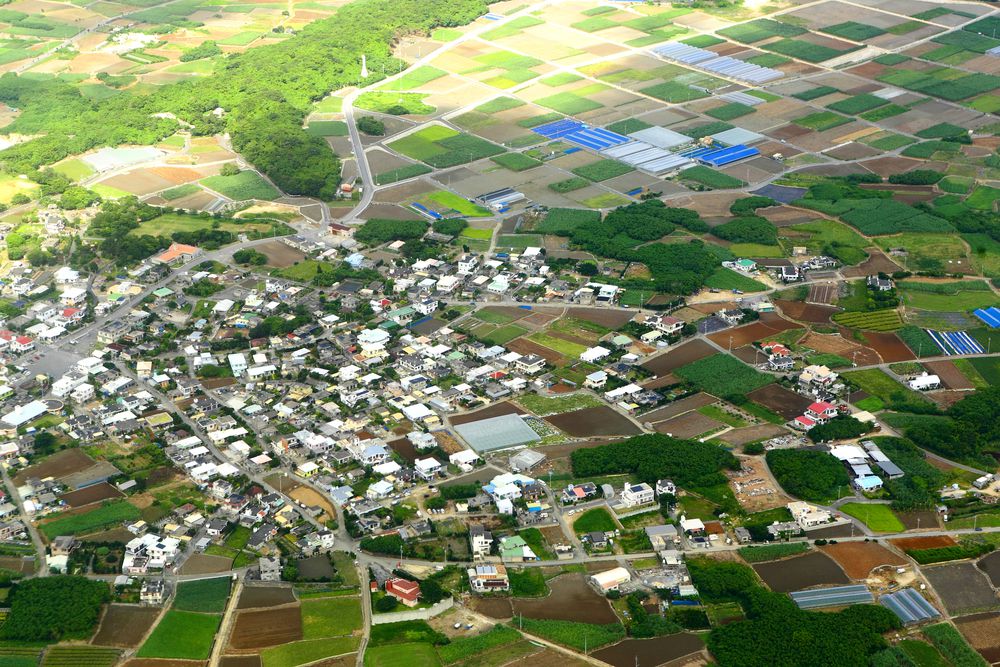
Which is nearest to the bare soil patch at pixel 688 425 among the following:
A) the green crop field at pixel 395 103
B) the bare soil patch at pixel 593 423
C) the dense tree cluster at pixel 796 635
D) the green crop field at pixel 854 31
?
the bare soil patch at pixel 593 423

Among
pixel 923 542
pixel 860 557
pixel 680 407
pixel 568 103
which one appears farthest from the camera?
pixel 568 103

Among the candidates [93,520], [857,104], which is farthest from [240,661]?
[857,104]

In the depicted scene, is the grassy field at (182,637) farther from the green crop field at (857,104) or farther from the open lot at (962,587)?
the green crop field at (857,104)

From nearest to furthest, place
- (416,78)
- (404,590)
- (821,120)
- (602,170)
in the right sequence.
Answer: (404,590) < (602,170) < (821,120) < (416,78)

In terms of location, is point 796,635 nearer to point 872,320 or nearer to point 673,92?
point 872,320

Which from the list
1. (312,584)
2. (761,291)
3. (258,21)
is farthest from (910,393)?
(258,21)

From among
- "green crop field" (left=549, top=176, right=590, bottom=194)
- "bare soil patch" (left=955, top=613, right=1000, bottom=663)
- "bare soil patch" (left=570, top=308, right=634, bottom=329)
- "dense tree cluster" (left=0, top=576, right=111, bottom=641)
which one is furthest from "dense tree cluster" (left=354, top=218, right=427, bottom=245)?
"bare soil patch" (left=955, top=613, right=1000, bottom=663)
